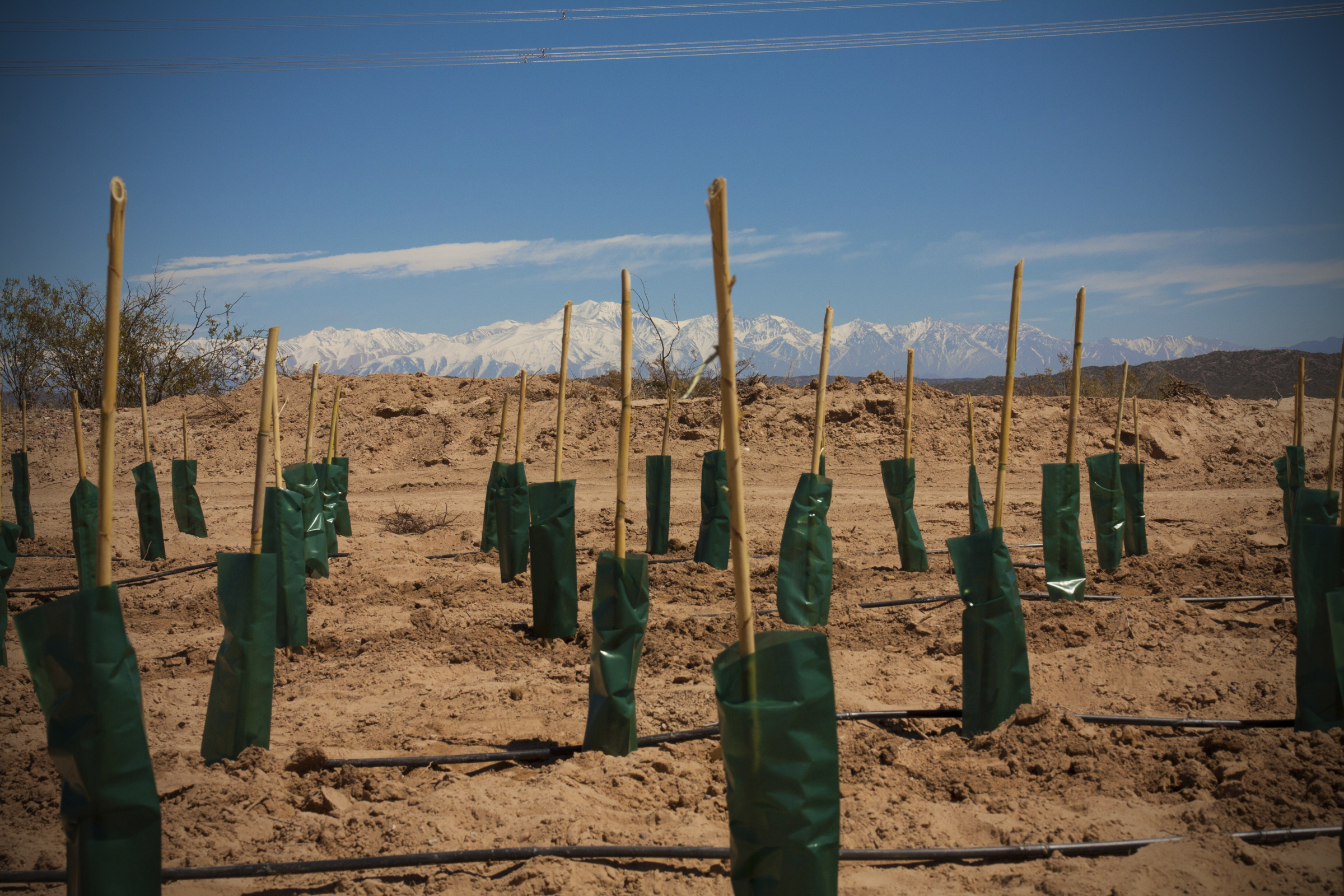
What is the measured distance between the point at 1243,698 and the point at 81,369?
23.7 metres

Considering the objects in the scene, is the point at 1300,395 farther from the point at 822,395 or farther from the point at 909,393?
the point at 822,395

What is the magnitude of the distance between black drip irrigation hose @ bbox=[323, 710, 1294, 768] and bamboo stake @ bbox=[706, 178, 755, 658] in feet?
5.34

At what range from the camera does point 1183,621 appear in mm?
4891

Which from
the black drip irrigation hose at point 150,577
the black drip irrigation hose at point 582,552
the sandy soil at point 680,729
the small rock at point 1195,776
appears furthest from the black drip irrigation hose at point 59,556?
the small rock at point 1195,776

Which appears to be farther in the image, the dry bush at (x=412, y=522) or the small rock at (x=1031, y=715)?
the dry bush at (x=412, y=522)

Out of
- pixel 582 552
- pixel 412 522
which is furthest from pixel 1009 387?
pixel 412 522

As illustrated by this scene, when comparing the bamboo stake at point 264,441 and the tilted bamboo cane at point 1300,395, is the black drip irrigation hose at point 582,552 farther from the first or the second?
the tilted bamboo cane at point 1300,395

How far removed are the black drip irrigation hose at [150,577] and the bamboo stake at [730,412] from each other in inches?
235

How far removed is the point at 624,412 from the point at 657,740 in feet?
4.92

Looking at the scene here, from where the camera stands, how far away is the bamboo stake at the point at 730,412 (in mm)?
1833

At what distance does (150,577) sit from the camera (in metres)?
6.95

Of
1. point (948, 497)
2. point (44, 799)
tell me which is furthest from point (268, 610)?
point (948, 497)

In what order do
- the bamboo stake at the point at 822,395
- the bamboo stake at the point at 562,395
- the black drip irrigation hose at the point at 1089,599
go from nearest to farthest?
the bamboo stake at the point at 562,395 < the bamboo stake at the point at 822,395 < the black drip irrigation hose at the point at 1089,599

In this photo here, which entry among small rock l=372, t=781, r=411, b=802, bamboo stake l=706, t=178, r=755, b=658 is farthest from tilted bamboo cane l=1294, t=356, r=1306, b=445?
small rock l=372, t=781, r=411, b=802
